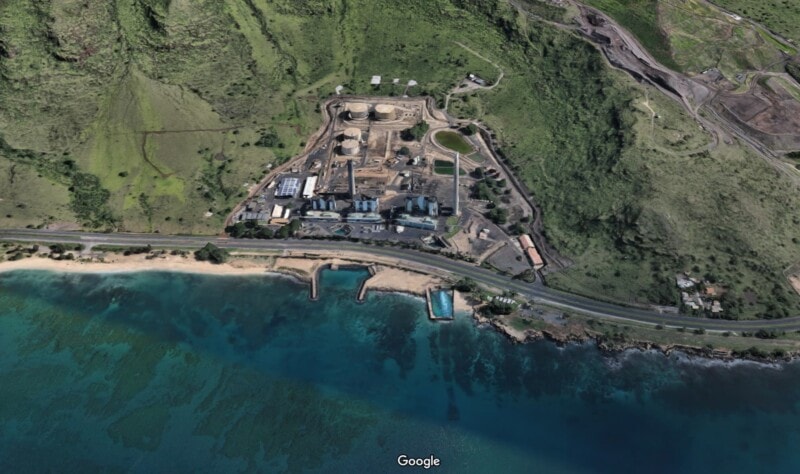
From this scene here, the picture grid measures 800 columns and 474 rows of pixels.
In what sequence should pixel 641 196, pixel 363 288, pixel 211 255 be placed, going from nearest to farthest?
pixel 363 288 < pixel 211 255 < pixel 641 196

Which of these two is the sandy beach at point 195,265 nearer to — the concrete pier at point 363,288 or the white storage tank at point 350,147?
the concrete pier at point 363,288

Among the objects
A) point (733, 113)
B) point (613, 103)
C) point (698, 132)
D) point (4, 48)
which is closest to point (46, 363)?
point (4, 48)

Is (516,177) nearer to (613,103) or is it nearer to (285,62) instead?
(613,103)

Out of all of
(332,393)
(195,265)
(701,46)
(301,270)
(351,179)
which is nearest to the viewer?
(332,393)

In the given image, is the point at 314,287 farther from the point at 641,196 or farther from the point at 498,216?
the point at 641,196

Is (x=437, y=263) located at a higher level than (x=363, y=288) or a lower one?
higher

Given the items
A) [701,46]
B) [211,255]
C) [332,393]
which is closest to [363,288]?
[332,393]
